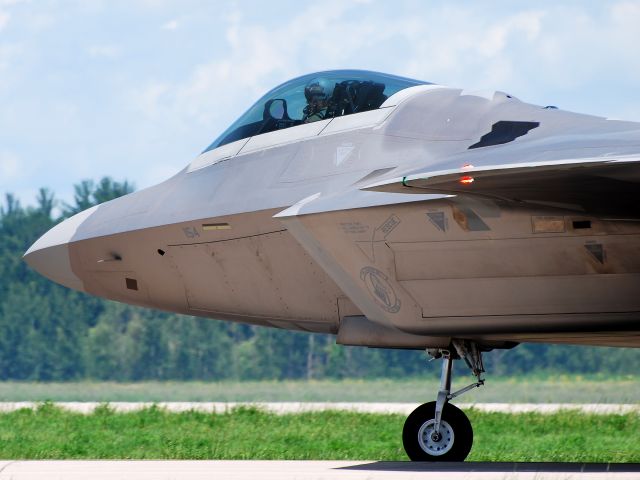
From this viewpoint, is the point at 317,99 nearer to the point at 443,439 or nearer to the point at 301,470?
the point at 443,439

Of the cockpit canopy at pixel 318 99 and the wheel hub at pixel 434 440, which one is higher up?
the cockpit canopy at pixel 318 99

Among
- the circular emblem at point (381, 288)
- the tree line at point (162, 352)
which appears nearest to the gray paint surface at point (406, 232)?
the circular emblem at point (381, 288)

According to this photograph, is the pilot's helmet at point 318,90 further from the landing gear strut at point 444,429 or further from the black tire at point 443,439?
the black tire at point 443,439

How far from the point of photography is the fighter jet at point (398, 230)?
10.4m

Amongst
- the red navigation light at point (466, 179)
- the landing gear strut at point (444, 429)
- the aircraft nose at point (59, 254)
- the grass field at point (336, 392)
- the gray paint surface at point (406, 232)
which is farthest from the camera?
the grass field at point (336, 392)

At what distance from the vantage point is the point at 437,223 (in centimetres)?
1076

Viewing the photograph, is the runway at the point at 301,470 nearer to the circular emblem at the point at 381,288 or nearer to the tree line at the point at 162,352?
the circular emblem at the point at 381,288

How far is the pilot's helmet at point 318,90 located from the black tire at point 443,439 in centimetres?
326

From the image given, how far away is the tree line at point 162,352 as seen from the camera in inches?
2406

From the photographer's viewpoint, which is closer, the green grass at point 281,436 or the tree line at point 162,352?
the green grass at point 281,436

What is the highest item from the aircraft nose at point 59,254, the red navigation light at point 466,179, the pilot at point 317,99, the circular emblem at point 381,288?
the pilot at point 317,99

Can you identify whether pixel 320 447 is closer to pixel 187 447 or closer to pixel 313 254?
pixel 187 447

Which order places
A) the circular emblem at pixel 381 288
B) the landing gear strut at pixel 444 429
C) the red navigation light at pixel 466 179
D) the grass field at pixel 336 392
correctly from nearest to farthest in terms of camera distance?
the red navigation light at pixel 466 179 < the circular emblem at pixel 381 288 < the landing gear strut at pixel 444 429 < the grass field at pixel 336 392

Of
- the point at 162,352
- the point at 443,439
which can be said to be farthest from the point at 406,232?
the point at 162,352
